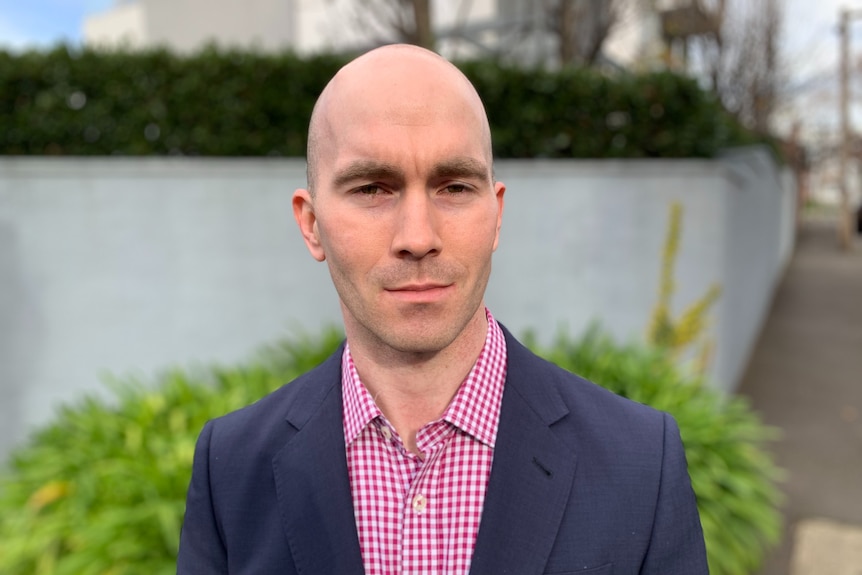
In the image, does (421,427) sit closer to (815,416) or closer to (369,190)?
(369,190)

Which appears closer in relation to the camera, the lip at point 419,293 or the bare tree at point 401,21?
the lip at point 419,293

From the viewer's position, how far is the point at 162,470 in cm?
361

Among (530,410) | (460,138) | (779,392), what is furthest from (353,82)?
(779,392)

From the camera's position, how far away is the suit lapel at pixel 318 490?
137 cm

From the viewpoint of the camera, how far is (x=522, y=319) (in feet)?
21.3

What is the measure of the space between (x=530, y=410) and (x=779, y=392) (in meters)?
7.96

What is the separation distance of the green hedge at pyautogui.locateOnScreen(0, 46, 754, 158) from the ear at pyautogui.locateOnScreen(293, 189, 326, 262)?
4.99 metres

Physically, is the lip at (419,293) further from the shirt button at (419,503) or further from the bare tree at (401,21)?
the bare tree at (401,21)

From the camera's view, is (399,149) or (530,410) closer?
(399,149)

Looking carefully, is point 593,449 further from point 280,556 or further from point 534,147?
point 534,147

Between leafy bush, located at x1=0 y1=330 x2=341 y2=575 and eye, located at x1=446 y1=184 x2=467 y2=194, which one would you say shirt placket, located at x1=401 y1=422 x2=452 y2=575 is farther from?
leafy bush, located at x1=0 y1=330 x2=341 y2=575

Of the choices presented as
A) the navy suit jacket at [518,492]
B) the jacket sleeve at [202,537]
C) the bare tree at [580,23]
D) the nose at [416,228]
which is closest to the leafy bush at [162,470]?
the jacket sleeve at [202,537]

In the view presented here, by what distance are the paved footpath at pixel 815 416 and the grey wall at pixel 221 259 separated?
1.19 metres

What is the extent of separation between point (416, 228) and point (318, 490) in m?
0.56
